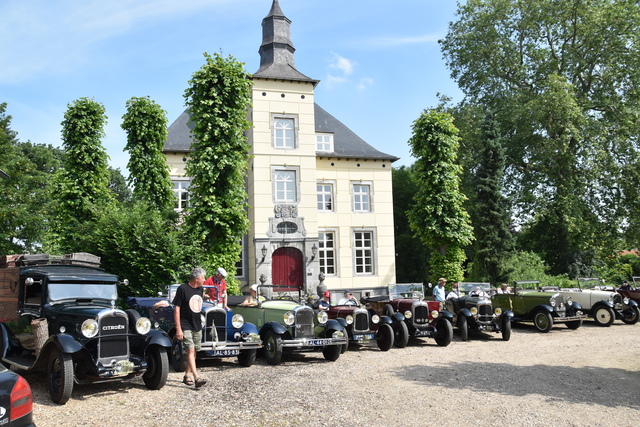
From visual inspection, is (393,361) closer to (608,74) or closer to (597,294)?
(597,294)

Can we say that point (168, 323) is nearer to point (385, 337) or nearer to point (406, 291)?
point (385, 337)

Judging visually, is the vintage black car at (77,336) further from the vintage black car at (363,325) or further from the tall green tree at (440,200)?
the tall green tree at (440,200)

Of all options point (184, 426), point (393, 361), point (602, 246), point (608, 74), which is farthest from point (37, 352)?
point (608, 74)

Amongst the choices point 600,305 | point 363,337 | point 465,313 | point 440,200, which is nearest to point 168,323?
point 363,337

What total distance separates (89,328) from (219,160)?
10638mm

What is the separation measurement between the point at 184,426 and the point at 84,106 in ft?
56.8

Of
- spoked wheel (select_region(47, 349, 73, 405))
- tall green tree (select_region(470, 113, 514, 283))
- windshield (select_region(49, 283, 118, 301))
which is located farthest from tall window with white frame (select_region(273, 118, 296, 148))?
spoked wheel (select_region(47, 349, 73, 405))

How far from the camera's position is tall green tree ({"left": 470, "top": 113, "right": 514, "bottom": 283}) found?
2647 cm

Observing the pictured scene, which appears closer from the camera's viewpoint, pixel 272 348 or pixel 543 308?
pixel 272 348

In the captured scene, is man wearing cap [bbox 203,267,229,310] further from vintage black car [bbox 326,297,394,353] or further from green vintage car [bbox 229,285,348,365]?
vintage black car [bbox 326,297,394,353]

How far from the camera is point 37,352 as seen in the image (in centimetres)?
741

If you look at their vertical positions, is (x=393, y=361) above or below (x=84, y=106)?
below

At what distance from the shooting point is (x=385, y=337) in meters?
11.7

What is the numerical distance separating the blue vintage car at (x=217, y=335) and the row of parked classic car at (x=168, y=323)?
0.06 ft
